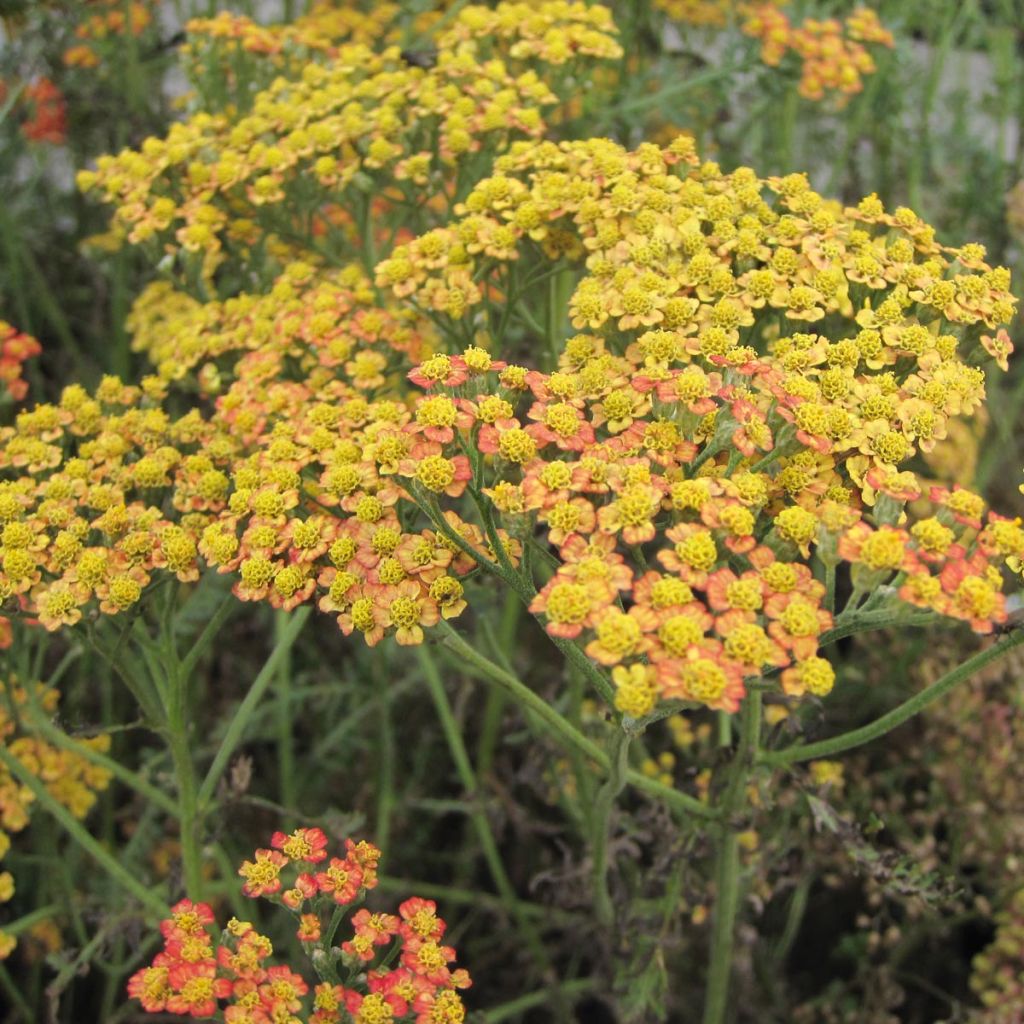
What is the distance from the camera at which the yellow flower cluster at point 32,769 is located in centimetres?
198

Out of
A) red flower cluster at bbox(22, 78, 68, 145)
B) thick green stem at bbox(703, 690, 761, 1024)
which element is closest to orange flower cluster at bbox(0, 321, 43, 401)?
red flower cluster at bbox(22, 78, 68, 145)

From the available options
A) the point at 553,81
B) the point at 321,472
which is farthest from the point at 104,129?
the point at 321,472

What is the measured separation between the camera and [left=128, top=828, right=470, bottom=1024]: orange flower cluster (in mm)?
1371

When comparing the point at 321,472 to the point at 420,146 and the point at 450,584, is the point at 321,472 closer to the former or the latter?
the point at 450,584

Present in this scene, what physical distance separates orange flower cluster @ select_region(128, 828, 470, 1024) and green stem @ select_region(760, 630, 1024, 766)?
0.56 meters

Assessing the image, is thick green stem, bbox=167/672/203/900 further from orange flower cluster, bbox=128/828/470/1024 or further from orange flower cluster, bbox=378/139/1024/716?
orange flower cluster, bbox=378/139/1024/716

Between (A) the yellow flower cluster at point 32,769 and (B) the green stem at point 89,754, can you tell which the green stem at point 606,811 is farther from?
(A) the yellow flower cluster at point 32,769

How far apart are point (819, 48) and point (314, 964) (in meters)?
2.13

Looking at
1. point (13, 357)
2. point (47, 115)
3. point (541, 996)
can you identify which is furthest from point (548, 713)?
point (47, 115)

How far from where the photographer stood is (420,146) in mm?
2240

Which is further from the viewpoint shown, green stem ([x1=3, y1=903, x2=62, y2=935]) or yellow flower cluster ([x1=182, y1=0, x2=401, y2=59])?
yellow flower cluster ([x1=182, y1=0, x2=401, y2=59])

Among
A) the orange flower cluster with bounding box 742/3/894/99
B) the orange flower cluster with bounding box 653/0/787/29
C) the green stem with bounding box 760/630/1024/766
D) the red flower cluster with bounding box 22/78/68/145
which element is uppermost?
the orange flower cluster with bounding box 653/0/787/29

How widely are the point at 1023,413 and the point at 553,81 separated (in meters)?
2.06

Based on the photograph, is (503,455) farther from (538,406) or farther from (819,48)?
(819,48)
